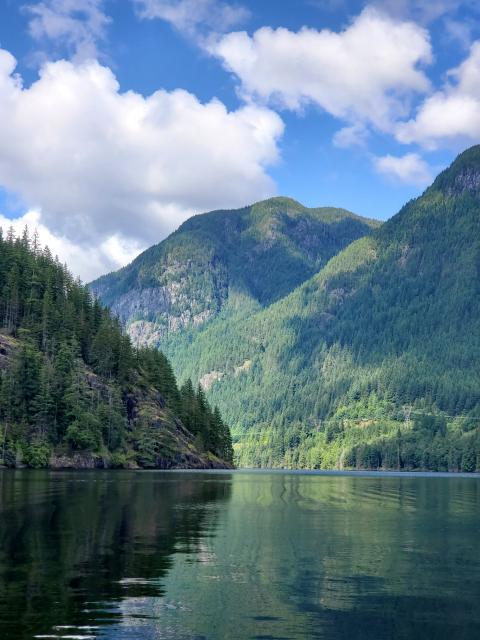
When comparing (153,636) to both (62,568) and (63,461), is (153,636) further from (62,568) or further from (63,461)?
(63,461)

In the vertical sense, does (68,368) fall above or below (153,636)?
above

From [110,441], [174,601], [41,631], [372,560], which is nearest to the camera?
[41,631]

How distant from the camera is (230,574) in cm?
3847

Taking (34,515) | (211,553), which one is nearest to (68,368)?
(34,515)

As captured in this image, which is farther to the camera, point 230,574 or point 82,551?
point 82,551

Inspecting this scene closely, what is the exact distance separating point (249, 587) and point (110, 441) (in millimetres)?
165258

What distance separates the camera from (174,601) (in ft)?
104

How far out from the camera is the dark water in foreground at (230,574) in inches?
Result: 1101

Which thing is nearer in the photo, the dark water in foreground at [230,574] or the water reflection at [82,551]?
the dark water in foreground at [230,574]

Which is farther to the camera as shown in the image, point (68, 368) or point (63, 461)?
point (68, 368)

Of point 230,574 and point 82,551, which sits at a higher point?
point 82,551

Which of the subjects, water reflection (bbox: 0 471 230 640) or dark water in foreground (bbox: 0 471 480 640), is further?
water reflection (bbox: 0 471 230 640)

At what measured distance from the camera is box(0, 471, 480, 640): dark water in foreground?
27969 millimetres

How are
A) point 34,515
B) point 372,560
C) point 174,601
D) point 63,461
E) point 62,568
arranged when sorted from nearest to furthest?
point 174,601 → point 62,568 → point 372,560 → point 34,515 → point 63,461
